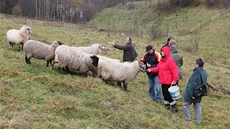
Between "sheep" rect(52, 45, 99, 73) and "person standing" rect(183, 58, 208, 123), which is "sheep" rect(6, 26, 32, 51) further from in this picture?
"person standing" rect(183, 58, 208, 123)

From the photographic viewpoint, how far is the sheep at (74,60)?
11.1 meters

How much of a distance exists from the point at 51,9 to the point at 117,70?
6806 centimetres

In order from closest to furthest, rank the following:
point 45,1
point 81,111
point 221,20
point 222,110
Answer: point 81,111 → point 222,110 → point 221,20 → point 45,1

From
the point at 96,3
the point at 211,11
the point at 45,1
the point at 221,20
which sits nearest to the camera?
the point at 221,20

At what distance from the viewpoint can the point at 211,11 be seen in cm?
5338

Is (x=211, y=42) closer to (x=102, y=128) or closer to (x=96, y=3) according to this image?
(x=102, y=128)

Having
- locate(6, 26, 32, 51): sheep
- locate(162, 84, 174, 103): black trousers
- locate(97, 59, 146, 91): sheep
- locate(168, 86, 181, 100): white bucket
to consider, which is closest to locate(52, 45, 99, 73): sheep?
locate(97, 59, 146, 91): sheep

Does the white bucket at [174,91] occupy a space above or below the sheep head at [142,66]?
below

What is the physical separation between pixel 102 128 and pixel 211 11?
50.5 m

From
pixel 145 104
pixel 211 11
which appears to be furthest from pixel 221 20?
pixel 145 104

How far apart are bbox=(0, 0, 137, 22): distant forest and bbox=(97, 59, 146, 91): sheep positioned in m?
57.4

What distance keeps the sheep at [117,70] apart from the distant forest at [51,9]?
57.4 meters

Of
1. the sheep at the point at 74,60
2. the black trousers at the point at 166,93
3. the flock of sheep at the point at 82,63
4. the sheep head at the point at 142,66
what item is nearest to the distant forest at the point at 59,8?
the sheep head at the point at 142,66

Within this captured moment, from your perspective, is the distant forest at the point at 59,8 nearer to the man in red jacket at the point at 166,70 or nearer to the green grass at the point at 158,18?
the green grass at the point at 158,18
